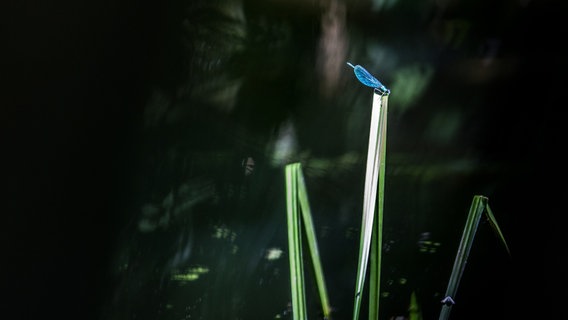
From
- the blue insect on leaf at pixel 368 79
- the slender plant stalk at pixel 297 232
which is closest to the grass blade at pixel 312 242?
the slender plant stalk at pixel 297 232

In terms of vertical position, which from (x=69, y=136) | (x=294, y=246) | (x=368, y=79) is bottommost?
(x=294, y=246)

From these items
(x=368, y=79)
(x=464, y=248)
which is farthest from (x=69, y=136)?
(x=464, y=248)

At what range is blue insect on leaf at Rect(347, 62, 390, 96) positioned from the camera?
3.43 ft

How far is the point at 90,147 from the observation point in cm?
89

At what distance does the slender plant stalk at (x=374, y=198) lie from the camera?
1.07m

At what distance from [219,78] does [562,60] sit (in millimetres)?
699

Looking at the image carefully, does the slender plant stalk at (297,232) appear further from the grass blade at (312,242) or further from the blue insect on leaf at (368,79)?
the blue insect on leaf at (368,79)

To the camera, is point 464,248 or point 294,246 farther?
point 464,248

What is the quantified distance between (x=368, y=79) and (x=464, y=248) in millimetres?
383

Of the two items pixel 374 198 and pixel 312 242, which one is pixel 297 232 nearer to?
pixel 312 242

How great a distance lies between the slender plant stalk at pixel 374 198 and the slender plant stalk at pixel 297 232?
9 centimetres

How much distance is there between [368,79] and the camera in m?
1.06

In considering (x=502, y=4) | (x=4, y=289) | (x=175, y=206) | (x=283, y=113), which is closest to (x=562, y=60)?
(x=502, y=4)

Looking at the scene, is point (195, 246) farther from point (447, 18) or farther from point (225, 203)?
point (447, 18)
